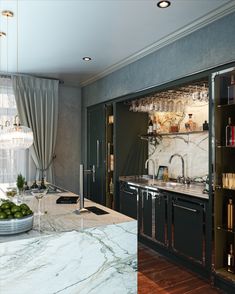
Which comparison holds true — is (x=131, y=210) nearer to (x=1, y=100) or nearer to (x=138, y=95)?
(x=138, y=95)

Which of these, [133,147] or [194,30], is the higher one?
[194,30]

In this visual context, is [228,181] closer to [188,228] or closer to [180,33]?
[188,228]


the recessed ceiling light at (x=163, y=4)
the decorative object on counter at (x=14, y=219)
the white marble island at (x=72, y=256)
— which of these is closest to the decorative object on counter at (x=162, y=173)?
the white marble island at (x=72, y=256)

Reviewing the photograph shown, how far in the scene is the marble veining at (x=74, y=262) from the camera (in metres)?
1.70

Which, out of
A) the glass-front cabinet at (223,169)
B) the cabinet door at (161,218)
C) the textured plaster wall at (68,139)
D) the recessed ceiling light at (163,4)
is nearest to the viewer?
the recessed ceiling light at (163,4)

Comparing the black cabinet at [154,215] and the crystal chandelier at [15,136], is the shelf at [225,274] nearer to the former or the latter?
the black cabinet at [154,215]

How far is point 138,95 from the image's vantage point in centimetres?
→ 410

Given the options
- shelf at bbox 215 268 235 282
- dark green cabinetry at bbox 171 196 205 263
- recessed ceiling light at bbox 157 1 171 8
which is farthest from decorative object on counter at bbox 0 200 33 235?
recessed ceiling light at bbox 157 1 171 8

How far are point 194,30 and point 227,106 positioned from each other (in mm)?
967

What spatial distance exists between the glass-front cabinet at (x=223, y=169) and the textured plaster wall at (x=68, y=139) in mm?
3771

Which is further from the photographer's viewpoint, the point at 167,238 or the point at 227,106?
the point at 167,238

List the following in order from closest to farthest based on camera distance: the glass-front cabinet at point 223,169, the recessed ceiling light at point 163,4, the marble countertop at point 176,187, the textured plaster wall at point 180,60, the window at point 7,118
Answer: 1. the recessed ceiling light at point 163,4
2. the textured plaster wall at point 180,60
3. the glass-front cabinet at point 223,169
4. the marble countertop at point 176,187
5. the window at point 7,118

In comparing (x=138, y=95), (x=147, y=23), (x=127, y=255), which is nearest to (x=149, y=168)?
(x=138, y=95)

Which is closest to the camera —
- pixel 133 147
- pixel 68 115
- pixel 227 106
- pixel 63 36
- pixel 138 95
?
pixel 227 106
